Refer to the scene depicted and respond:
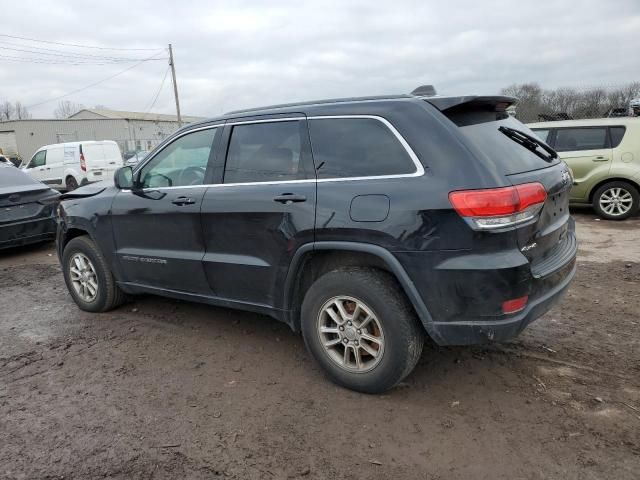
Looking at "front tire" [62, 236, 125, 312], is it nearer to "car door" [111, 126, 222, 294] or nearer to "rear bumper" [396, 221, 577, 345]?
"car door" [111, 126, 222, 294]

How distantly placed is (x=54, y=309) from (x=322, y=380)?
10.7 feet

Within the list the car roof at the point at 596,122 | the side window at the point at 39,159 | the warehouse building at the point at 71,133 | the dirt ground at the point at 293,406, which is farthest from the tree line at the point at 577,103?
the warehouse building at the point at 71,133

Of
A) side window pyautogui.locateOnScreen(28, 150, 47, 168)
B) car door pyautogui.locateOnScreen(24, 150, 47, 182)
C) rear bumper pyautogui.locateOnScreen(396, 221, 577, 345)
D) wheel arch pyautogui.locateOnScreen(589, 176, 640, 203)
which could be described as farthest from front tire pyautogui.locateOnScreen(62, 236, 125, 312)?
side window pyautogui.locateOnScreen(28, 150, 47, 168)

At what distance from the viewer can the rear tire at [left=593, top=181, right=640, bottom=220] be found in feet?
27.0

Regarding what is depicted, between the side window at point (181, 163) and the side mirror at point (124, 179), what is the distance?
0.39 feet

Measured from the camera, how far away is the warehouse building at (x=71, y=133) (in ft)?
144

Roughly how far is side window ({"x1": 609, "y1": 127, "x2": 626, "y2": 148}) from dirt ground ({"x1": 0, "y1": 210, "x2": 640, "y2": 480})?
498 centimetres

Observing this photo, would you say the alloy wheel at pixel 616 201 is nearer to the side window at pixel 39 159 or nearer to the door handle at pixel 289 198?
the door handle at pixel 289 198

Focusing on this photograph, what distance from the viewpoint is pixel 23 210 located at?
7.41m

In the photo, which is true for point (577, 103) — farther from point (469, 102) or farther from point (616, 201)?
point (469, 102)

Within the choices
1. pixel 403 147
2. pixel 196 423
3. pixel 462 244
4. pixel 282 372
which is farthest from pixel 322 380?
pixel 403 147

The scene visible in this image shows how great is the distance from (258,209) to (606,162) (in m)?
7.44

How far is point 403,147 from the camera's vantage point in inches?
112

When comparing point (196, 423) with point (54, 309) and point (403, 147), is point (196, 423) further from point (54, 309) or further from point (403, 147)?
point (54, 309)
